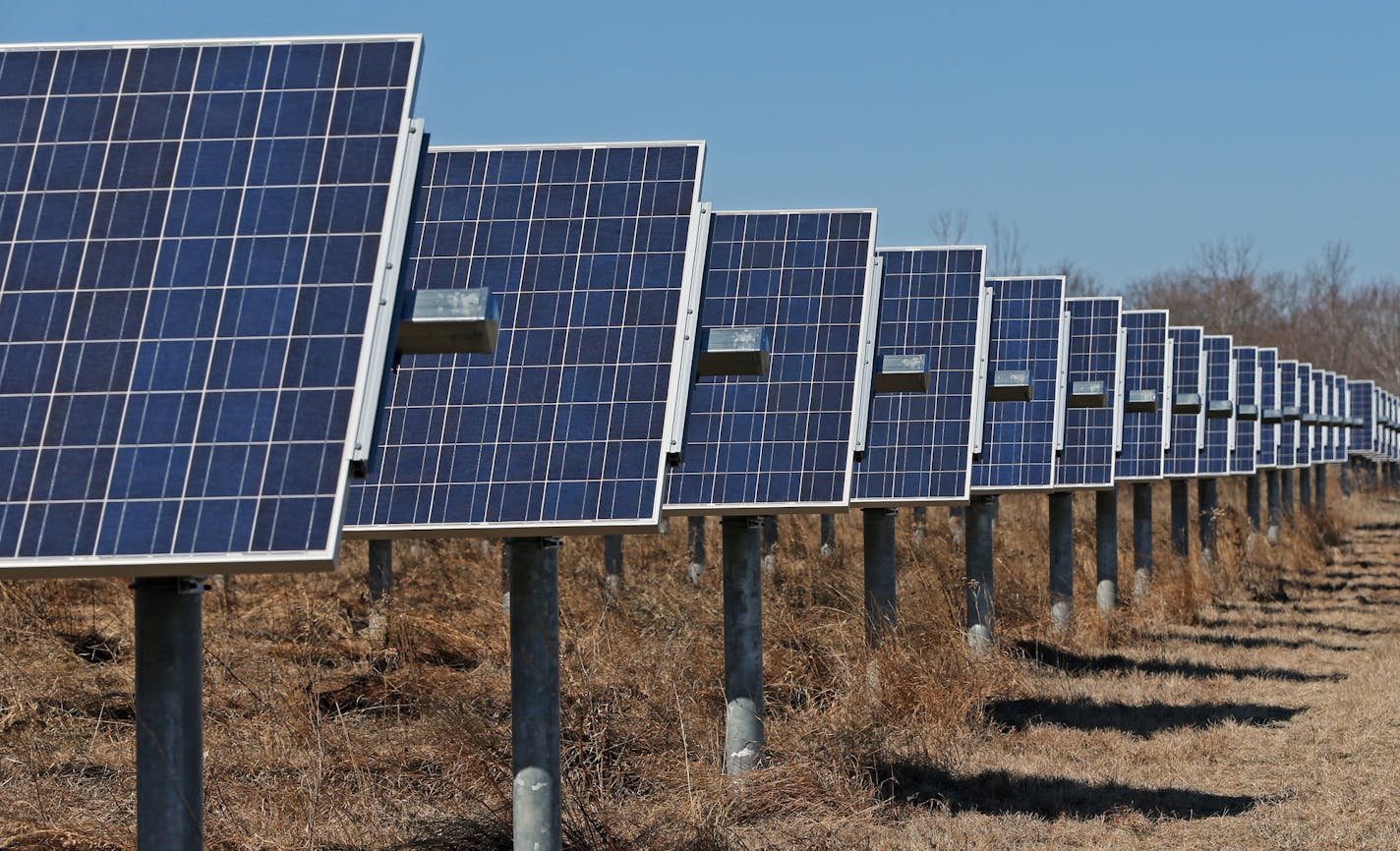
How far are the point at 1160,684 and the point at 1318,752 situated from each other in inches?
149

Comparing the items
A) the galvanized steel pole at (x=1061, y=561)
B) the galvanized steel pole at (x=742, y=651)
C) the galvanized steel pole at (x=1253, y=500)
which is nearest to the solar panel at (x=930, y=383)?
the galvanized steel pole at (x=742, y=651)

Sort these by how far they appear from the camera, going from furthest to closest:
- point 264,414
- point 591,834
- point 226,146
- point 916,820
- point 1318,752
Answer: point 1318,752 < point 916,820 < point 591,834 < point 226,146 < point 264,414

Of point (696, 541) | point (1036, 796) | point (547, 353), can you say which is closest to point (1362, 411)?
point (696, 541)

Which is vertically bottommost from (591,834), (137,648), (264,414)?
(591,834)

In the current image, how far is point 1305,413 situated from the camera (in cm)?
4709

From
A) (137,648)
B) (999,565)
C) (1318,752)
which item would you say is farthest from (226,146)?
(999,565)

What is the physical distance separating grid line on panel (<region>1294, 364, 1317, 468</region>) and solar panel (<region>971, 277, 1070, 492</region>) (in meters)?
20.5

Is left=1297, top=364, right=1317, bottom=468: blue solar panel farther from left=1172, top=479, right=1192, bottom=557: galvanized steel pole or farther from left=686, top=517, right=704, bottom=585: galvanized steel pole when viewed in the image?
left=686, top=517, right=704, bottom=585: galvanized steel pole

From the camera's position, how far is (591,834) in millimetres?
9414

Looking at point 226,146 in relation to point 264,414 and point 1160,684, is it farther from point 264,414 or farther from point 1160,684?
point 1160,684

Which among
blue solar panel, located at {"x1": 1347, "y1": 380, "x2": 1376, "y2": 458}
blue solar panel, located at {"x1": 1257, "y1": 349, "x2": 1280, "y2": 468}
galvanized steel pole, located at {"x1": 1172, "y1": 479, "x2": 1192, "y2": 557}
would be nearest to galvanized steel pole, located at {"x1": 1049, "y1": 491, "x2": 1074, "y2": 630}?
galvanized steel pole, located at {"x1": 1172, "y1": 479, "x2": 1192, "y2": 557}

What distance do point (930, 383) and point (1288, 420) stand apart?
1085 inches

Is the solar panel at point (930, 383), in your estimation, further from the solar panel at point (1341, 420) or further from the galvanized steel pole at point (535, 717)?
the solar panel at point (1341, 420)

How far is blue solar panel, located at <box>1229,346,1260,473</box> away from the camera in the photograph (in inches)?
1357
